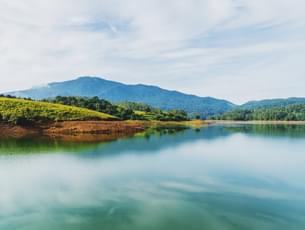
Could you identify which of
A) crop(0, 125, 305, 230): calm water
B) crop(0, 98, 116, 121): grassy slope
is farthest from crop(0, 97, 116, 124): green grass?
crop(0, 125, 305, 230): calm water

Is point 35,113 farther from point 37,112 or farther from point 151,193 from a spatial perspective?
point 151,193

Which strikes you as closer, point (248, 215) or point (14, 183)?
point (248, 215)

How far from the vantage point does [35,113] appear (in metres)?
76.6

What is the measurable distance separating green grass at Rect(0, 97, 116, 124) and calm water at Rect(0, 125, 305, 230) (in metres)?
39.2

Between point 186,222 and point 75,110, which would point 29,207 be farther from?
point 75,110

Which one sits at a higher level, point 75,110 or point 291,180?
point 75,110

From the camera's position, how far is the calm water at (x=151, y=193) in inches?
618

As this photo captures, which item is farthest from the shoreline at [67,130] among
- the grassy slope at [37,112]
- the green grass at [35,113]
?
the grassy slope at [37,112]

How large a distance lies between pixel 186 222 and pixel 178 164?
53.3 feet

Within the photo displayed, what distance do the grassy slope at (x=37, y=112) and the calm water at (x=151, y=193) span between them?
40572 mm

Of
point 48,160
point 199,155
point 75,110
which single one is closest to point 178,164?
point 199,155

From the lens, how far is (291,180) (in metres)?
24.2

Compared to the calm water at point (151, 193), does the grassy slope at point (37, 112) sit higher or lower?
higher

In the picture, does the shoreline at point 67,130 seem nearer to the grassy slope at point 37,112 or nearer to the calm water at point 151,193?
the grassy slope at point 37,112
